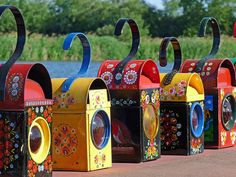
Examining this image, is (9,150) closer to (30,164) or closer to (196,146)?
(30,164)

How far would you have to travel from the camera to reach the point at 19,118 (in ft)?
30.0

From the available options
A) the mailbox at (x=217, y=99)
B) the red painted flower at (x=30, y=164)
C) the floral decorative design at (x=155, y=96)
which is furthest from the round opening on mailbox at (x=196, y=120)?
the red painted flower at (x=30, y=164)

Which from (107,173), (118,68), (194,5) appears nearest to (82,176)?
(107,173)

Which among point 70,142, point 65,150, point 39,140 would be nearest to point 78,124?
point 70,142

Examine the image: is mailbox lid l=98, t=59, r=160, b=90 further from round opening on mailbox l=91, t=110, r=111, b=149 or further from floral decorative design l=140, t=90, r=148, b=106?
round opening on mailbox l=91, t=110, r=111, b=149

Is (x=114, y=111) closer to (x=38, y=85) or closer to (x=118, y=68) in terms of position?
(x=118, y=68)

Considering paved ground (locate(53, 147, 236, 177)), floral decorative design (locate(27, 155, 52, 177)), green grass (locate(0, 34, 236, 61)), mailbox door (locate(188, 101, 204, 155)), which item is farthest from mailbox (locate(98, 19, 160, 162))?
green grass (locate(0, 34, 236, 61))

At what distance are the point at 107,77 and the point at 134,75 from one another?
37cm

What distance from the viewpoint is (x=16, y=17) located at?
9.40m

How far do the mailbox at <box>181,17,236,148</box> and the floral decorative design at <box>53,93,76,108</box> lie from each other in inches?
114

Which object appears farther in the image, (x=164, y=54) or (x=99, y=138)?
(x=164, y=54)

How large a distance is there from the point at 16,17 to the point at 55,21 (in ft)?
147

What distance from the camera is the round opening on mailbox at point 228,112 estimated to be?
1269cm

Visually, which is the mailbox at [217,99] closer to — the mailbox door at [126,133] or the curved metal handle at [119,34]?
the curved metal handle at [119,34]
